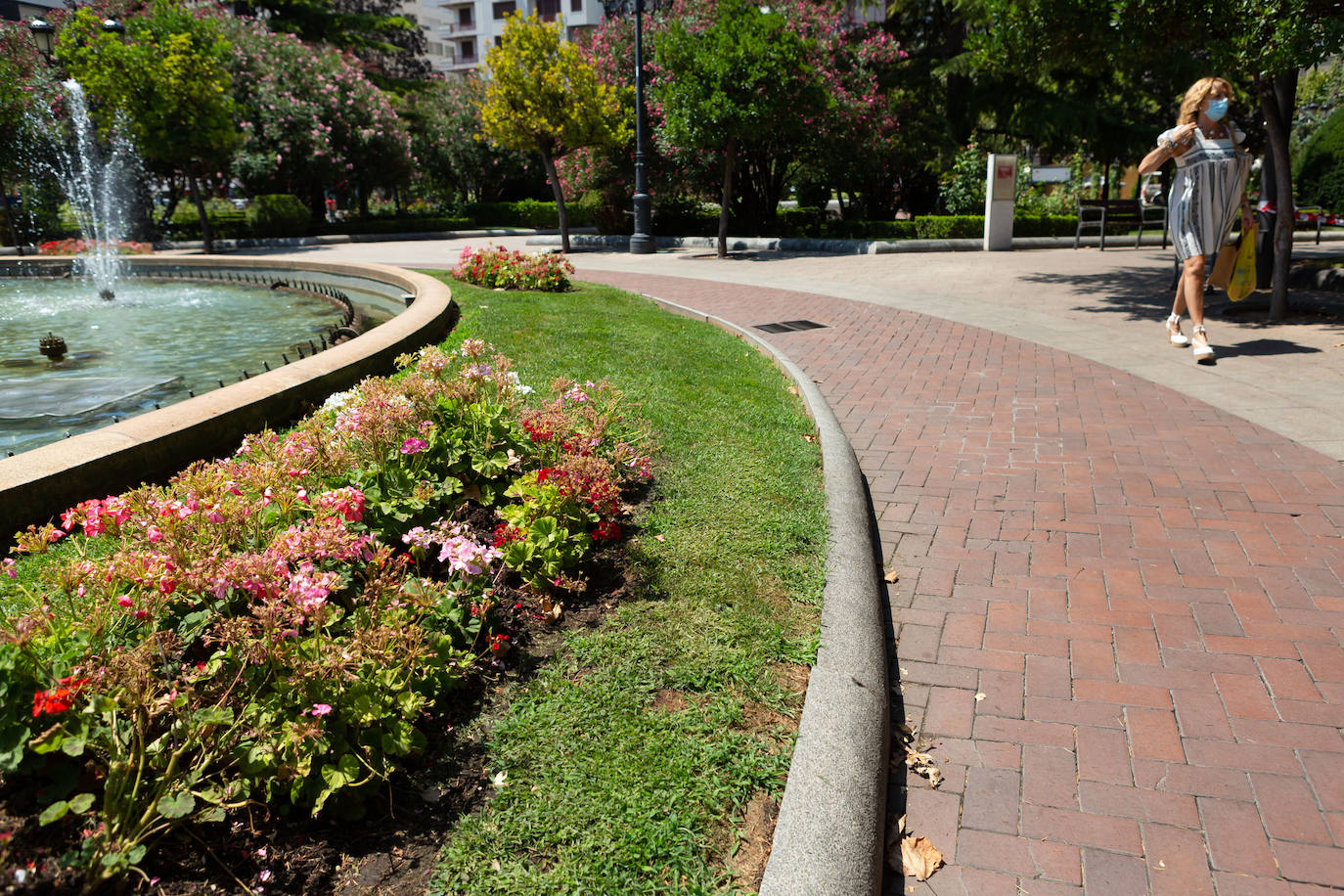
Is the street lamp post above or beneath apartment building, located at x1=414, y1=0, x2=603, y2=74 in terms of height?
beneath

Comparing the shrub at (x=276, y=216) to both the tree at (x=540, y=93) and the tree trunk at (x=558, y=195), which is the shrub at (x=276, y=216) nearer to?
the tree trunk at (x=558, y=195)

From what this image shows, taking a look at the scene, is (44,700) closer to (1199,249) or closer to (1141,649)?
(1141,649)

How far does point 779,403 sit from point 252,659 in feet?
15.2

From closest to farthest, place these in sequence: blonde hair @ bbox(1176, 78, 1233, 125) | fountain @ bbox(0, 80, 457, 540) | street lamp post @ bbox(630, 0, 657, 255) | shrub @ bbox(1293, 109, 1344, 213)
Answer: fountain @ bbox(0, 80, 457, 540), blonde hair @ bbox(1176, 78, 1233, 125), shrub @ bbox(1293, 109, 1344, 213), street lamp post @ bbox(630, 0, 657, 255)

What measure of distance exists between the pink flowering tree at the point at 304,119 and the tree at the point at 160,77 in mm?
5508

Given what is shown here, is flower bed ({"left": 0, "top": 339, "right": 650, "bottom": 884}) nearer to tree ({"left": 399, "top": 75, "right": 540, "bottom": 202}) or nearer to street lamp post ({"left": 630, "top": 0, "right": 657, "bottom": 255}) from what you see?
street lamp post ({"left": 630, "top": 0, "right": 657, "bottom": 255})

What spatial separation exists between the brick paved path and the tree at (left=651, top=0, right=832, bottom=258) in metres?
12.6

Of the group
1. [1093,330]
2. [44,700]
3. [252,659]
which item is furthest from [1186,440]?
[44,700]

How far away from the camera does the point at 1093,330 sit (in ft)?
30.5

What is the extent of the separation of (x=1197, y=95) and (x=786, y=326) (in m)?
4.60

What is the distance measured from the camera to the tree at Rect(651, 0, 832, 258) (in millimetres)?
16969

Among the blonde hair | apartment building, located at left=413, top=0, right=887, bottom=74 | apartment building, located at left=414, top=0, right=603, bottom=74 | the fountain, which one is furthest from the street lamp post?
apartment building, located at left=414, top=0, right=603, bottom=74

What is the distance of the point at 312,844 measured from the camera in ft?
7.02

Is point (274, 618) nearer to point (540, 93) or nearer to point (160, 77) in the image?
point (540, 93)
